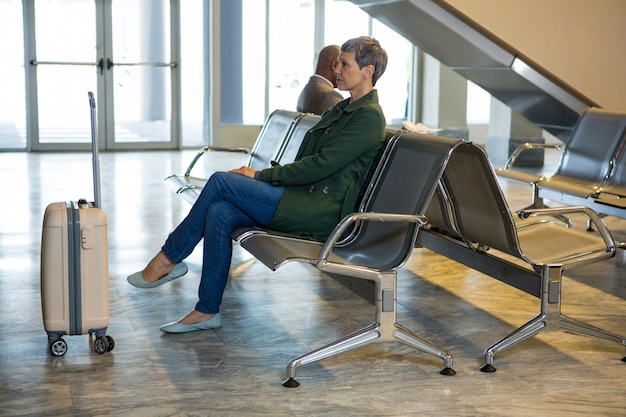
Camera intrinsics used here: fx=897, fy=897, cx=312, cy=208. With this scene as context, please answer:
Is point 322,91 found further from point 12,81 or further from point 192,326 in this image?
point 12,81

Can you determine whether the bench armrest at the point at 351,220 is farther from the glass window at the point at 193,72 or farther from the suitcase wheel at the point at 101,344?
the glass window at the point at 193,72

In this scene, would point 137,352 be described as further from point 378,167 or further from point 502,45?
point 502,45

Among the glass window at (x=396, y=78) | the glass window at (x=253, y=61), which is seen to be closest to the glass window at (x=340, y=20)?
the glass window at (x=396, y=78)

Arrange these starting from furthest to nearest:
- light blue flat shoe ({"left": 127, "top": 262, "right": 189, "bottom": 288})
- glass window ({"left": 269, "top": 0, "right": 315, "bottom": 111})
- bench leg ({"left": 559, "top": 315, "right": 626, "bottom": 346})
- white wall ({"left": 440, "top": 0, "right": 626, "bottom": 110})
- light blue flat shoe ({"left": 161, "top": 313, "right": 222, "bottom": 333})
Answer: glass window ({"left": 269, "top": 0, "right": 315, "bottom": 111})
white wall ({"left": 440, "top": 0, "right": 626, "bottom": 110})
light blue flat shoe ({"left": 127, "top": 262, "right": 189, "bottom": 288})
light blue flat shoe ({"left": 161, "top": 313, "right": 222, "bottom": 333})
bench leg ({"left": 559, "top": 315, "right": 626, "bottom": 346})

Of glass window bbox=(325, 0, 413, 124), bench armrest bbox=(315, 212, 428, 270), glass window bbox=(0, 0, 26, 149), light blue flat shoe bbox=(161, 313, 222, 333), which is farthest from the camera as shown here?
glass window bbox=(325, 0, 413, 124)

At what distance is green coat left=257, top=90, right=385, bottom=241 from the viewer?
3.69 meters

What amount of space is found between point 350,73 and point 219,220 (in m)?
0.83

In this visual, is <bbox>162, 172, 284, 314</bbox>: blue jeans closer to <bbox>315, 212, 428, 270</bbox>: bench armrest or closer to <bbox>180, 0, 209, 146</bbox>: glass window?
<bbox>315, 212, 428, 270</bbox>: bench armrest

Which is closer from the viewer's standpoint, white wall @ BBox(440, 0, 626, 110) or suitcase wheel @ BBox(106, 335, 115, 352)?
suitcase wheel @ BBox(106, 335, 115, 352)

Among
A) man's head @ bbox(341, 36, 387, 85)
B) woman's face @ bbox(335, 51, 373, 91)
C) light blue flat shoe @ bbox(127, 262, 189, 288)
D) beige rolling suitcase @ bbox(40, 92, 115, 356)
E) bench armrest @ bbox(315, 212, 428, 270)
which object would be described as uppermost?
man's head @ bbox(341, 36, 387, 85)

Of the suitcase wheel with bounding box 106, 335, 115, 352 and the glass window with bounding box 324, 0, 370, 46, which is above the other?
the glass window with bounding box 324, 0, 370, 46

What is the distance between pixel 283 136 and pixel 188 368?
6.82 ft

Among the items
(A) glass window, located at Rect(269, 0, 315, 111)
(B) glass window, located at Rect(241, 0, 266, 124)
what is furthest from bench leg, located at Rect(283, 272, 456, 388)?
(A) glass window, located at Rect(269, 0, 315, 111)

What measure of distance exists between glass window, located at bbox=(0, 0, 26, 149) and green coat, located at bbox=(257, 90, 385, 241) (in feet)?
30.1
